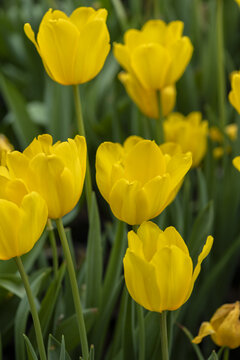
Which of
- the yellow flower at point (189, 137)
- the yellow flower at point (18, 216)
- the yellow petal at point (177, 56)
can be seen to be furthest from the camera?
the yellow flower at point (189, 137)

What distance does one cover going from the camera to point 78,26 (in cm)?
99

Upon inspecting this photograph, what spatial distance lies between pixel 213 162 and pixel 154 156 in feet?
2.40

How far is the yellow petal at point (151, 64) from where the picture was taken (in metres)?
1.14

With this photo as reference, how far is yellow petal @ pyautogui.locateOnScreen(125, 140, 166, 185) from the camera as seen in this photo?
0.79 m

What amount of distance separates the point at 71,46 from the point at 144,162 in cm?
25

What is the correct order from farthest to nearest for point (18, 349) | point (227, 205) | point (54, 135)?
1. point (54, 135)
2. point (227, 205)
3. point (18, 349)

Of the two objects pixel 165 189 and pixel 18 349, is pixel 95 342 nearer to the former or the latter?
pixel 18 349

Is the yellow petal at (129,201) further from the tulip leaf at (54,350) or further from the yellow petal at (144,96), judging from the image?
the yellow petal at (144,96)

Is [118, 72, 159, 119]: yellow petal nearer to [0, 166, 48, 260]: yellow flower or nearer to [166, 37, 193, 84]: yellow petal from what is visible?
[166, 37, 193, 84]: yellow petal

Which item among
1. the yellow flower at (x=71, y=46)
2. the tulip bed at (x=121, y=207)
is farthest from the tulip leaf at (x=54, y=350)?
the yellow flower at (x=71, y=46)

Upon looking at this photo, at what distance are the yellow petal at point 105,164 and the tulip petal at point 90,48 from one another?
0.17 metres

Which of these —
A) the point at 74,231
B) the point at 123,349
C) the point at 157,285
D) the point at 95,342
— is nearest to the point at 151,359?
the point at 123,349

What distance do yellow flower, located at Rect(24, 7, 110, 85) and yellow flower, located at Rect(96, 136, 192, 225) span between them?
17cm

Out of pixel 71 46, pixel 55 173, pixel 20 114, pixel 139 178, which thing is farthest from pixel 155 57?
pixel 20 114
